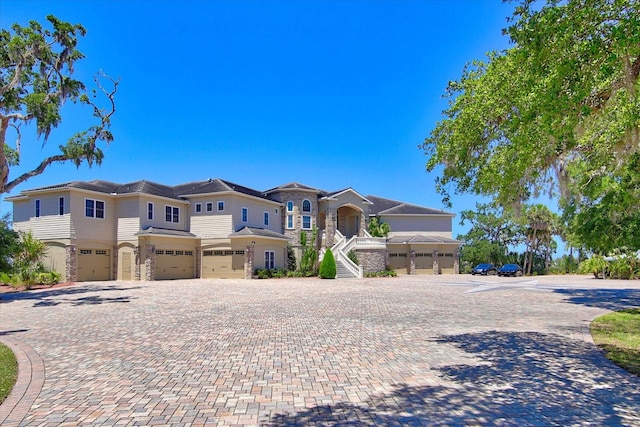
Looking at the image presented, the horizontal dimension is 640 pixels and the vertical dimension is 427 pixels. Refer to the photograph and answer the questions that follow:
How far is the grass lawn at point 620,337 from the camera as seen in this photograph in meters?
7.82

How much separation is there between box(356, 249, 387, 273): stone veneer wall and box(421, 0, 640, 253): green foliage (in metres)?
22.3

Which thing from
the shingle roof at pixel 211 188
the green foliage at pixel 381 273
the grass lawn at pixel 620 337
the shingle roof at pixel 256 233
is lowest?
the green foliage at pixel 381 273

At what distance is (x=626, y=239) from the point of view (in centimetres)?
1439

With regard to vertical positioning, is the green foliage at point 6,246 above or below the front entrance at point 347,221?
below

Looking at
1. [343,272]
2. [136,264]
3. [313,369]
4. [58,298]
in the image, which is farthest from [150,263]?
[313,369]

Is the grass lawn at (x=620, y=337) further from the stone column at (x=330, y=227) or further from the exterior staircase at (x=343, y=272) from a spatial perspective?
the stone column at (x=330, y=227)

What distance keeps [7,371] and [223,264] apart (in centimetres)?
2493

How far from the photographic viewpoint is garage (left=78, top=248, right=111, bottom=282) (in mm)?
28125

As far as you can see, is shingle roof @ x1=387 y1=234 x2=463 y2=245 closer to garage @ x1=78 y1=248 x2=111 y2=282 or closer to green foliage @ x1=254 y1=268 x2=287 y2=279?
green foliage @ x1=254 y1=268 x2=287 y2=279

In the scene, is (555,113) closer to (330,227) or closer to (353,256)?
(353,256)

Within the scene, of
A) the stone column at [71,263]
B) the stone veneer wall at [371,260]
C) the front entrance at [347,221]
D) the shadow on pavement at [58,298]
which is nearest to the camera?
the shadow on pavement at [58,298]

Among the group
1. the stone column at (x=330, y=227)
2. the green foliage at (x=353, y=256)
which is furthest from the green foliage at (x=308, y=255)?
the green foliage at (x=353, y=256)

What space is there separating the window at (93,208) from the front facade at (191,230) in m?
0.07

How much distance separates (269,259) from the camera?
3316 centimetres
